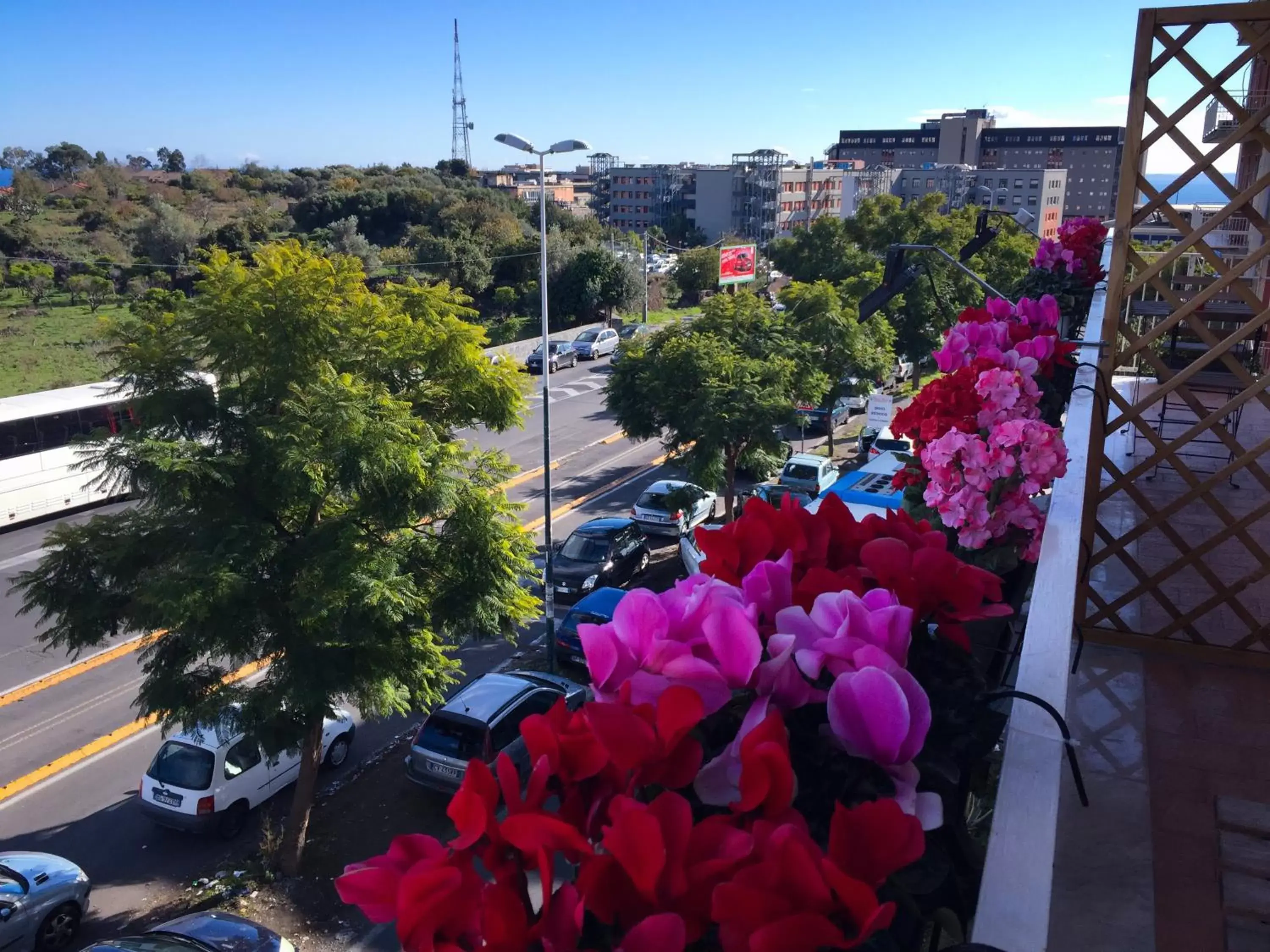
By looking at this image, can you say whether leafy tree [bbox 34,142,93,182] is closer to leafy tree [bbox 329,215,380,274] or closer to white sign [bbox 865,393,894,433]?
leafy tree [bbox 329,215,380,274]

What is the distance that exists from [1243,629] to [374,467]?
6.01 metres

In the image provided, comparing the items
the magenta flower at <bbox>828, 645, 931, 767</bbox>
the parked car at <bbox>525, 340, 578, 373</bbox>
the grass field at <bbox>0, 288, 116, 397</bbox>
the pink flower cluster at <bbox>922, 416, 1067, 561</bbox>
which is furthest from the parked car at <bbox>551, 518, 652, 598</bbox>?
the parked car at <bbox>525, 340, 578, 373</bbox>

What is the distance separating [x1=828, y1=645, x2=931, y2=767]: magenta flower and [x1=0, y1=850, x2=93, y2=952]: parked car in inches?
352

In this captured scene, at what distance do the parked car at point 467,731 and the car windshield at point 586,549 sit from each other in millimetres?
5022

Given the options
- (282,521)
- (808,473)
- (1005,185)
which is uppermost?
(1005,185)

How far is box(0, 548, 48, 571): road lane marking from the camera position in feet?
55.7

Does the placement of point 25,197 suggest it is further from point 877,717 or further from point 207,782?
point 877,717

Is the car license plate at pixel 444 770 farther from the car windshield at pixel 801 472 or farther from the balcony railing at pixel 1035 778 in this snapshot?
the car windshield at pixel 801 472

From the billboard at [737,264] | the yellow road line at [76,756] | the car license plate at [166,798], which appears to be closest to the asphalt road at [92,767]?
the yellow road line at [76,756]

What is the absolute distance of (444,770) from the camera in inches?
382

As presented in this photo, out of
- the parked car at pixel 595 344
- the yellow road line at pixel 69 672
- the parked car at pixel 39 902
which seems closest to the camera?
the parked car at pixel 39 902

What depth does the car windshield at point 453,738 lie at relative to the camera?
9.80 metres

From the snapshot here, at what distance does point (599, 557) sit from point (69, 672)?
25.7 ft

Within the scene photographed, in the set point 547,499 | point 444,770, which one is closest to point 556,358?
point 547,499
